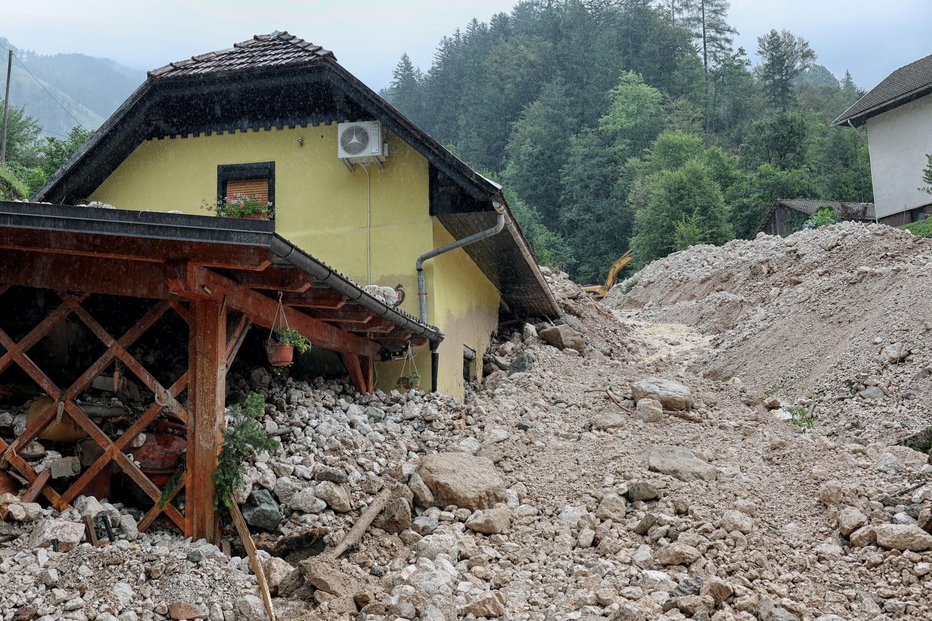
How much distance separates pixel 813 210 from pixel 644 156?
72.0 ft

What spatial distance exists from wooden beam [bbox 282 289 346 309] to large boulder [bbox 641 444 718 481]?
345cm

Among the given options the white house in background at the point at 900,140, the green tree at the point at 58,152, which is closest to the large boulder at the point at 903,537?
the green tree at the point at 58,152

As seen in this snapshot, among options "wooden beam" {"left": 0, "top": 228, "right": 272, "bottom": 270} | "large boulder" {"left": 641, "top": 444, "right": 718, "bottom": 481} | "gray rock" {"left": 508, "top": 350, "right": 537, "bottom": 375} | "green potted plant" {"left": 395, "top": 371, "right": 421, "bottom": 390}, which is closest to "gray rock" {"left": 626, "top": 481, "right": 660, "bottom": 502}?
"large boulder" {"left": 641, "top": 444, "right": 718, "bottom": 481}

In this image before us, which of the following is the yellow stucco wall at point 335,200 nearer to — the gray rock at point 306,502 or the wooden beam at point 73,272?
the gray rock at point 306,502

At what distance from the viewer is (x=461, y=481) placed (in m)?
7.42

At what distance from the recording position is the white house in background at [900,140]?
26.9m

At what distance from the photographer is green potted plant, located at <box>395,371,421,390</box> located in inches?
410

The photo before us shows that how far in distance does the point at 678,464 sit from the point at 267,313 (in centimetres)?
419

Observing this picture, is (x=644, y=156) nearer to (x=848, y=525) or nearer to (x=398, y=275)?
(x=398, y=275)

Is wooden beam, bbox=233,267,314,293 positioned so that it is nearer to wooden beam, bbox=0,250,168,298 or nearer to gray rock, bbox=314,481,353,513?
wooden beam, bbox=0,250,168,298

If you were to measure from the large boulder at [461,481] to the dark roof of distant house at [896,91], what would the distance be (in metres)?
25.2

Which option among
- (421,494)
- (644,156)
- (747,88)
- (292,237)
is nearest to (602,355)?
(292,237)

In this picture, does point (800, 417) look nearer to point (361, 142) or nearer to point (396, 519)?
point (396, 519)

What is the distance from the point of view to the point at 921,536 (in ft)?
19.7
